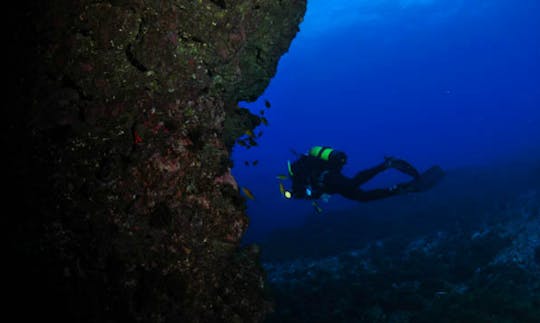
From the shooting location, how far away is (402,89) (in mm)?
116250

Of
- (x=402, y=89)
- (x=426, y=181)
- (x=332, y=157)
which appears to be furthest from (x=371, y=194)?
(x=402, y=89)

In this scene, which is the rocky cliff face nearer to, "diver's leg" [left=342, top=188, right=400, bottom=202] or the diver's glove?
"diver's leg" [left=342, top=188, right=400, bottom=202]

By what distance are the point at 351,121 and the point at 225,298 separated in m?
138

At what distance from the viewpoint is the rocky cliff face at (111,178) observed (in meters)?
2.00

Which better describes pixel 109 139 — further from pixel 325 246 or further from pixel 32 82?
pixel 325 246

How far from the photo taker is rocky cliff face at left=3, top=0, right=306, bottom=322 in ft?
6.57

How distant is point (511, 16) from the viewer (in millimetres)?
70438

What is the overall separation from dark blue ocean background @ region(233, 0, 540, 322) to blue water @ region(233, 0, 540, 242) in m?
0.45

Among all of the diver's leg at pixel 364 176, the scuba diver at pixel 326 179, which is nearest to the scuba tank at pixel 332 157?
the scuba diver at pixel 326 179

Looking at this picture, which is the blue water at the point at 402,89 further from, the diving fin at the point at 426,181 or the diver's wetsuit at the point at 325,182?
the diver's wetsuit at the point at 325,182

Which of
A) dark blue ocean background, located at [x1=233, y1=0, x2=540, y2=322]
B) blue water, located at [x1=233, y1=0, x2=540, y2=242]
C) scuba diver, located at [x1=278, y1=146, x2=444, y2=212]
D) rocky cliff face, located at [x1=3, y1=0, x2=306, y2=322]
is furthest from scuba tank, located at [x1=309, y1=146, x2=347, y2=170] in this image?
blue water, located at [x1=233, y1=0, x2=540, y2=242]

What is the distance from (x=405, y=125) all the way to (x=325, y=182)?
126 meters

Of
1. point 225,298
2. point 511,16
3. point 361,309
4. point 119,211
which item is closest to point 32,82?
point 119,211

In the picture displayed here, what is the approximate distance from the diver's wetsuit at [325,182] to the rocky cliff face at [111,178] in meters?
6.75
